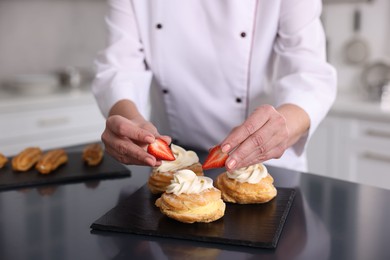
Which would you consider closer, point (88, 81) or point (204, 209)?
point (204, 209)

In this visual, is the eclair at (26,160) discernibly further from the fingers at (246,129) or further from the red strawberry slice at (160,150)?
the fingers at (246,129)

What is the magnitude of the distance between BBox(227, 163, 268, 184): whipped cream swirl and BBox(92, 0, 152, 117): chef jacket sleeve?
1.67 feet

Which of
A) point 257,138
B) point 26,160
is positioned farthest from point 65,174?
point 257,138

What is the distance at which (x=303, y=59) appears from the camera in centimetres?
133

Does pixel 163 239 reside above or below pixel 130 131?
below

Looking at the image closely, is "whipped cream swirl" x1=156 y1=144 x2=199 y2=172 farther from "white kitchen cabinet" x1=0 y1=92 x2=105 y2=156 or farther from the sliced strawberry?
"white kitchen cabinet" x1=0 y1=92 x2=105 y2=156

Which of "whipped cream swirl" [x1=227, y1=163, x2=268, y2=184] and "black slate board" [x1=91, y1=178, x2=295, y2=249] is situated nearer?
"black slate board" [x1=91, y1=178, x2=295, y2=249]

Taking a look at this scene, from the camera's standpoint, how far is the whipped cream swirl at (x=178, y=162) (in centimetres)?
104

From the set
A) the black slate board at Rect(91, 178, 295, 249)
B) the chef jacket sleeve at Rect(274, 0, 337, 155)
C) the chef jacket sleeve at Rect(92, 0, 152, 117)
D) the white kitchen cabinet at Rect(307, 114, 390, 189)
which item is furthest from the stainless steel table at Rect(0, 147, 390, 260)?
the white kitchen cabinet at Rect(307, 114, 390, 189)

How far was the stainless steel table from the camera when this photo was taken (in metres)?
0.76

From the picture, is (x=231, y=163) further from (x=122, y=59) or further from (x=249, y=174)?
(x=122, y=59)

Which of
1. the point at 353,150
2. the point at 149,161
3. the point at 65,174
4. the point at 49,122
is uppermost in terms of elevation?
the point at 149,161

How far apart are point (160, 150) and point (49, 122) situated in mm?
1881

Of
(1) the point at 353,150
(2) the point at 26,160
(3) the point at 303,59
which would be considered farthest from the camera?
(1) the point at 353,150
